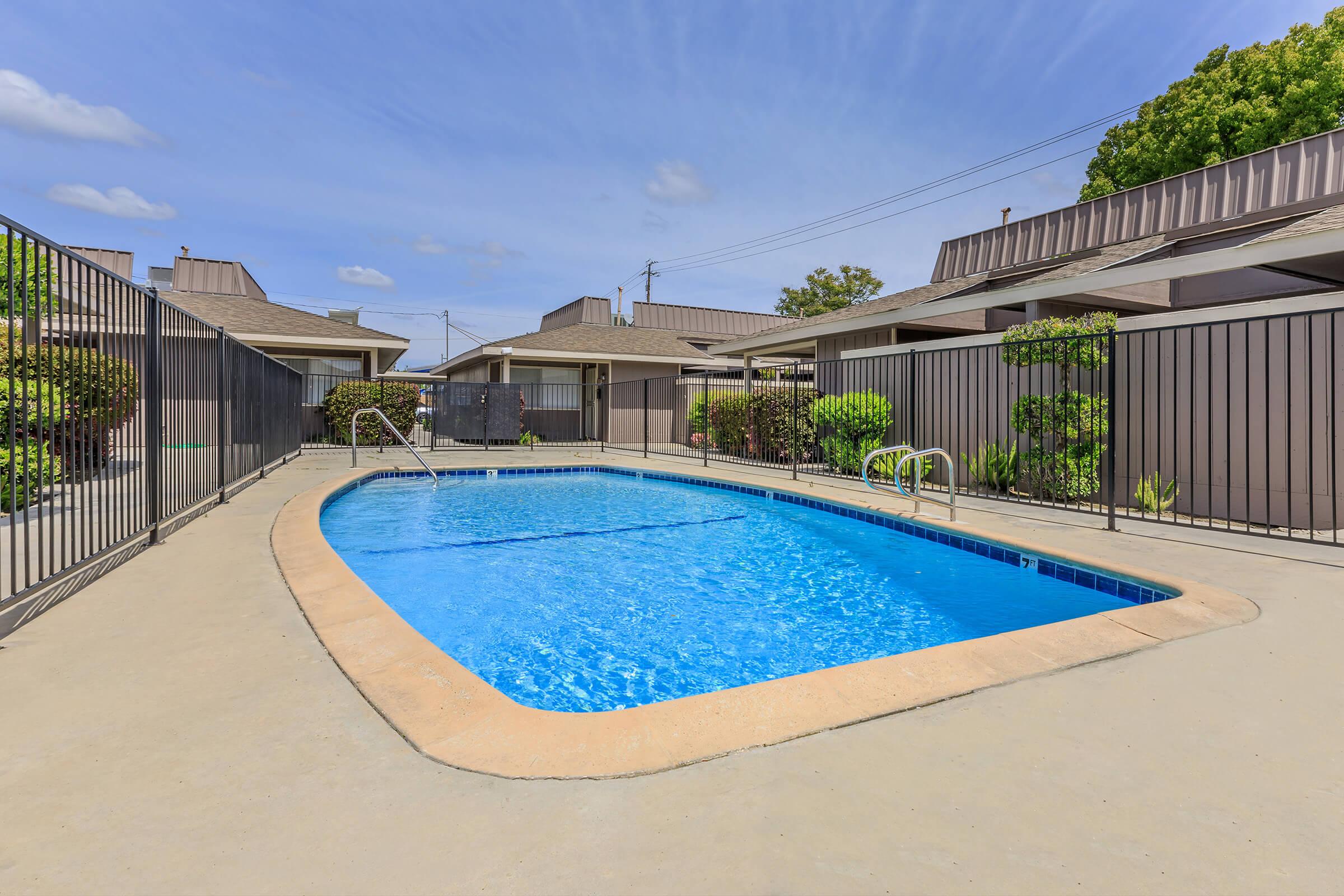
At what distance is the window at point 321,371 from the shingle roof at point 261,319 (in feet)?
3.34

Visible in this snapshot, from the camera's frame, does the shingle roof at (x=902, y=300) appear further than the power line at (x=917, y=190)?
No

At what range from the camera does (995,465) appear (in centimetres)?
949

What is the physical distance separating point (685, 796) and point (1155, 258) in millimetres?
13315

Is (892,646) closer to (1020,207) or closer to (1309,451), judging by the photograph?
(1309,451)

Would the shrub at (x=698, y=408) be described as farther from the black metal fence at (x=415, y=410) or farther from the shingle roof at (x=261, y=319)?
the shingle roof at (x=261, y=319)

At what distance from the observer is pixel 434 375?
3300 cm

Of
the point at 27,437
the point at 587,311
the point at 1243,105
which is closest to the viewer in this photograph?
the point at 27,437

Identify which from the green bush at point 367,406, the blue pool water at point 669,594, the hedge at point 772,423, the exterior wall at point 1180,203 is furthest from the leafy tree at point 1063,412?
the green bush at point 367,406

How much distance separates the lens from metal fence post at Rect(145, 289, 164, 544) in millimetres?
4984

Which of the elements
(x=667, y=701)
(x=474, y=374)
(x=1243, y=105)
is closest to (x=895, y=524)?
(x=667, y=701)

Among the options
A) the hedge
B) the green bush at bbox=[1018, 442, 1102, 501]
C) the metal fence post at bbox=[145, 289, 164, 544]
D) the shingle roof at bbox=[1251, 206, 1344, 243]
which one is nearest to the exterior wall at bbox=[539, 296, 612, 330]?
the hedge

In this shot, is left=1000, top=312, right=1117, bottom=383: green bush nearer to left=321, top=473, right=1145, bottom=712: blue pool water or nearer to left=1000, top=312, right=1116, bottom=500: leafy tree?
left=1000, top=312, right=1116, bottom=500: leafy tree

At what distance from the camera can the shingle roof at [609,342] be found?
1988 cm

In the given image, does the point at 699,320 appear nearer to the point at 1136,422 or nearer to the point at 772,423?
the point at 772,423
